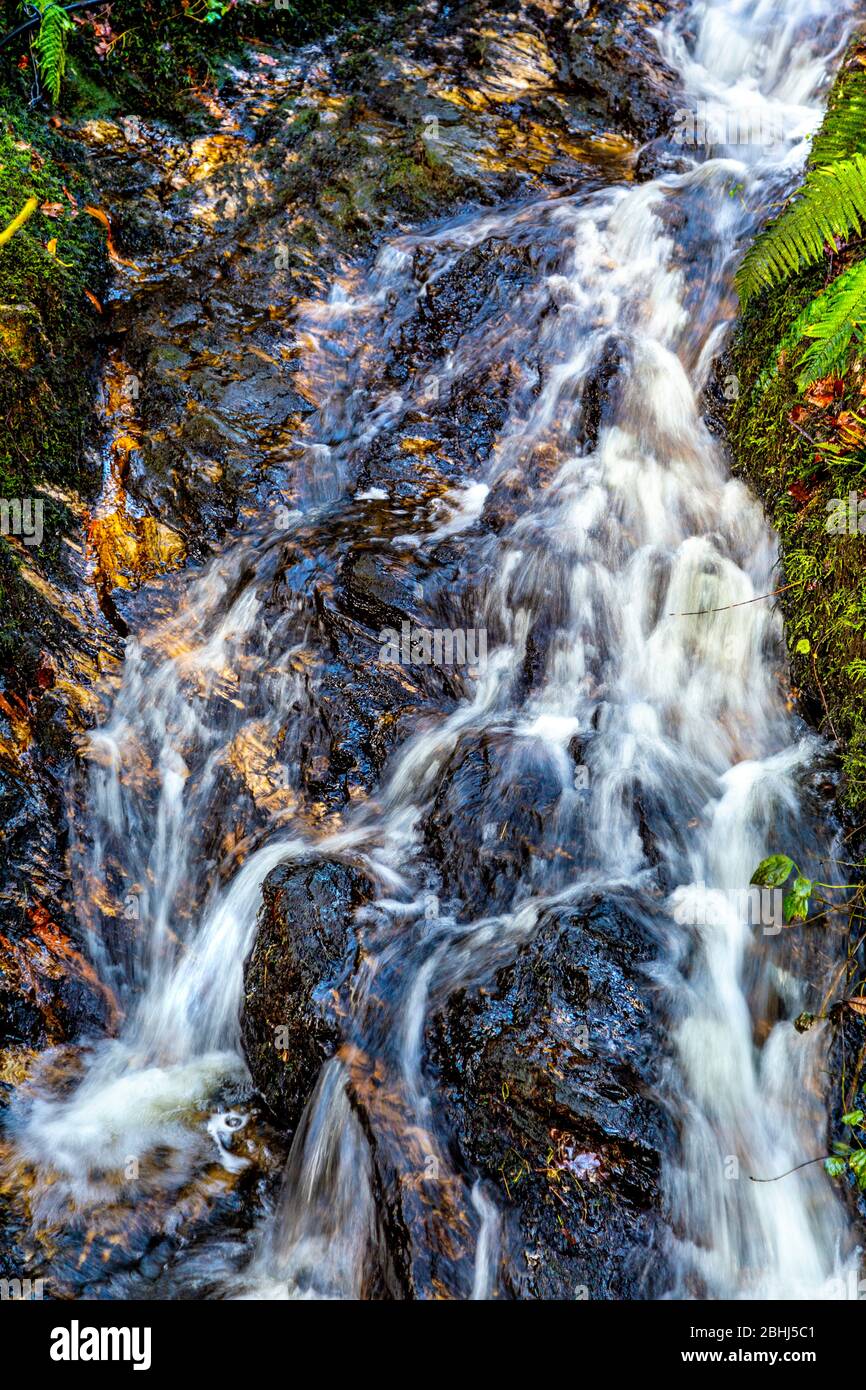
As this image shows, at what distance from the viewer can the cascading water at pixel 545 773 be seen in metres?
3.76

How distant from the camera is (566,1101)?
3.59 meters

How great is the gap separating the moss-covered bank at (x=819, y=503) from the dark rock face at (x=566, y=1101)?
144 cm

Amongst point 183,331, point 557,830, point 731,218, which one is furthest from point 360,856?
point 731,218

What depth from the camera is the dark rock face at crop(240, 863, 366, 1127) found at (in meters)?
4.16

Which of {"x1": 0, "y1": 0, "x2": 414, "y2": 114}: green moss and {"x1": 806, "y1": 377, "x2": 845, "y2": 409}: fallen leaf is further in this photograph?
{"x1": 0, "y1": 0, "x2": 414, "y2": 114}: green moss

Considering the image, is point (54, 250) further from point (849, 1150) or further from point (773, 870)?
point (849, 1150)

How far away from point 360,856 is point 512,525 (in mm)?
2430

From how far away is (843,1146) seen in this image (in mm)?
3545

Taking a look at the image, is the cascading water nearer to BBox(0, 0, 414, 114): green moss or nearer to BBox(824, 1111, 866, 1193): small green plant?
BBox(824, 1111, 866, 1193): small green plant

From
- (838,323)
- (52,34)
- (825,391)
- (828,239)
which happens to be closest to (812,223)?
(828,239)

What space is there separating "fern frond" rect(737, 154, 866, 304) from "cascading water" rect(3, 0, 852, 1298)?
1263 millimetres

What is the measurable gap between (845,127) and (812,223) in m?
0.64

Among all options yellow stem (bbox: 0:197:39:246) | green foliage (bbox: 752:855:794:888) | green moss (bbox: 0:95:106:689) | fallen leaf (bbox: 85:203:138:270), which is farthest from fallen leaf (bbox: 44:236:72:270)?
green foliage (bbox: 752:855:794:888)
